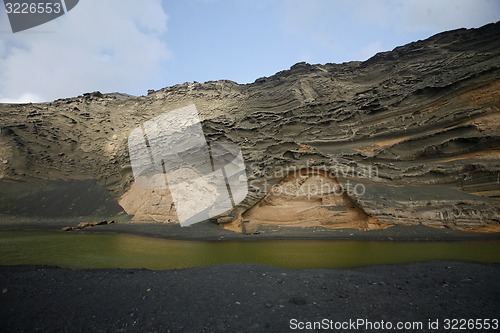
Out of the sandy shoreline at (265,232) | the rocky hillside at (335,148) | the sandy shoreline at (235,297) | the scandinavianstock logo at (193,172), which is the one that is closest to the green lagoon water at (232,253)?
the sandy shoreline at (265,232)

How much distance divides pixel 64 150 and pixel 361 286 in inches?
1104

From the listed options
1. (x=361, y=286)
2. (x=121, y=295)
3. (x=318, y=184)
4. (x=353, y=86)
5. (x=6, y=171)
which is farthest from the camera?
(x=353, y=86)

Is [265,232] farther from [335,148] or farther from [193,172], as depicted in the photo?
[193,172]

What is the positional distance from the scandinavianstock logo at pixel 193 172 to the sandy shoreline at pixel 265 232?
1.45 metres

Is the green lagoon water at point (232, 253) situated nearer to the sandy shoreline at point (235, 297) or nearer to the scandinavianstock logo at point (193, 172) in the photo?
the sandy shoreline at point (235, 297)

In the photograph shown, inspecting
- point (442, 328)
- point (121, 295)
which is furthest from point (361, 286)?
point (121, 295)

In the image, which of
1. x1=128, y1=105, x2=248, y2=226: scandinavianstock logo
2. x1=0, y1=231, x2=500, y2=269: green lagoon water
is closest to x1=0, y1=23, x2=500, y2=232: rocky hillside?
x1=128, y1=105, x2=248, y2=226: scandinavianstock logo

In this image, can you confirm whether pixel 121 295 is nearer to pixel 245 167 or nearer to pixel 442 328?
pixel 442 328

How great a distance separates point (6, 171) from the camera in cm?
2222

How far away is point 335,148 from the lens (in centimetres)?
1678

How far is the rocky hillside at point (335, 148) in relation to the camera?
505 inches

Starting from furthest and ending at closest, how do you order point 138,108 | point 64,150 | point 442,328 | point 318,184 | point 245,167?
1. point 138,108
2. point 64,150
3. point 245,167
4. point 318,184
5. point 442,328

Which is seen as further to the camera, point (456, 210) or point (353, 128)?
point (353, 128)

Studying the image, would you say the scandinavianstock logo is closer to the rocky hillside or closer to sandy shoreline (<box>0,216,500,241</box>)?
the rocky hillside
